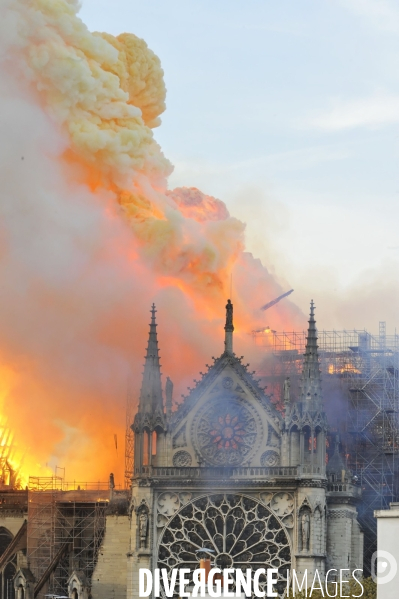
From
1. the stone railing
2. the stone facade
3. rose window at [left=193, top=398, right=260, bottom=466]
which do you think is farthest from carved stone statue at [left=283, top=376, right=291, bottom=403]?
the stone railing

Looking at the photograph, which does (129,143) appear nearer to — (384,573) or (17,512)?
(17,512)

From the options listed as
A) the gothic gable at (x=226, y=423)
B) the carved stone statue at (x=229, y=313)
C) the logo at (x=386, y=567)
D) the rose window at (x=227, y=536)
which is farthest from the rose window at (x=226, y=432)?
the logo at (x=386, y=567)

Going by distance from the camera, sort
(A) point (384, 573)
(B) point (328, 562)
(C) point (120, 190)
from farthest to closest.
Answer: (C) point (120, 190)
(B) point (328, 562)
(A) point (384, 573)

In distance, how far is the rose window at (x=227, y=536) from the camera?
3730 inches

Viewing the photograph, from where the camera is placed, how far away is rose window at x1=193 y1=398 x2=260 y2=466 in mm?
97062

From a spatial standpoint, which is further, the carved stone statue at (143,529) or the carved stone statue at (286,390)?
the carved stone statue at (286,390)

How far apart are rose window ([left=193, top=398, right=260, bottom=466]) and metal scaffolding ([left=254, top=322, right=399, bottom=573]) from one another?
15.2ft

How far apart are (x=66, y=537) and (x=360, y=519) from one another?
1460 centimetres

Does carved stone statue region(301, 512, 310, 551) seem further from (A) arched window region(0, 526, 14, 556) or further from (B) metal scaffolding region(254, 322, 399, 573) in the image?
(A) arched window region(0, 526, 14, 556)

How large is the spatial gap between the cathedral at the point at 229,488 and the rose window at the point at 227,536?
0.15 feet

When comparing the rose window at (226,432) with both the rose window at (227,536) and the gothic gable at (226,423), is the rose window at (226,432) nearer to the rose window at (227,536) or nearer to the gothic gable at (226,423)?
the gothic gable at (226,423)

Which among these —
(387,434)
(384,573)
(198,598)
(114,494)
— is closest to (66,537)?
(114,494)

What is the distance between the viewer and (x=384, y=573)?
225 ft

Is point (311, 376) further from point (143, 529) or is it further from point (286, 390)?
→ point (143, 529)
